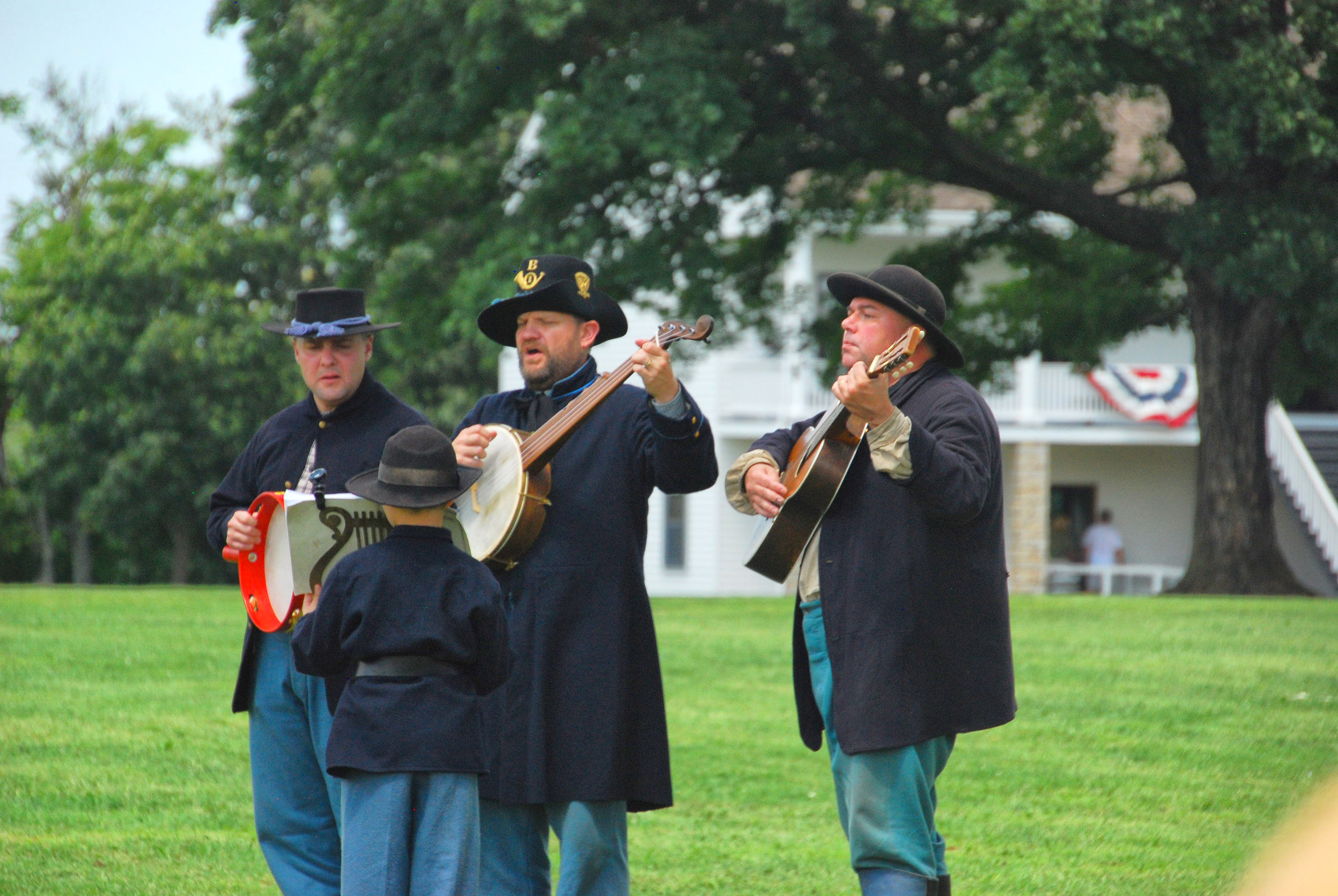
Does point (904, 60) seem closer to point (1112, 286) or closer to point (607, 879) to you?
point (1112, 286)

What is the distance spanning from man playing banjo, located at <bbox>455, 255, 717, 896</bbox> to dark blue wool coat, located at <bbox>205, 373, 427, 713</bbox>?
1.79 ft

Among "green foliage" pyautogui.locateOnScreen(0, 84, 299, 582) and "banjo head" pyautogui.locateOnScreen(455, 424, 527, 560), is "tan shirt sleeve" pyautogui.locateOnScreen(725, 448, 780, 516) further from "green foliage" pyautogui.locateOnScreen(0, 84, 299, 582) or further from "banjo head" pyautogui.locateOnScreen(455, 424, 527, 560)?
"green foliage" pyautogui.locateOnScreen(0, 84, 299, 582)

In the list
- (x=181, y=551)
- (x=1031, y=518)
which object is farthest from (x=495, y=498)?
(x=181, y=551)

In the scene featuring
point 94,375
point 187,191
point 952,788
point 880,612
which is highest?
point 187,191

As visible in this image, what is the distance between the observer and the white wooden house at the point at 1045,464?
28.1m

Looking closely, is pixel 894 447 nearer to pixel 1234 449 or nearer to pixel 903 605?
pixel 903 605

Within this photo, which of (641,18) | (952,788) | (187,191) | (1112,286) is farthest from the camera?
(187,191)

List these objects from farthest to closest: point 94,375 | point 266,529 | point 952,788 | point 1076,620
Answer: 1. point 94,375
2. point 1076,620
3. point 952,788
4. point 266,529

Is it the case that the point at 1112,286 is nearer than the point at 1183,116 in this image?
No

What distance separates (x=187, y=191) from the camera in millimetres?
36656

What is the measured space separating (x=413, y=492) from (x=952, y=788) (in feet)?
15.2

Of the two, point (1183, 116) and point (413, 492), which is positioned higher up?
point (1183, 116)

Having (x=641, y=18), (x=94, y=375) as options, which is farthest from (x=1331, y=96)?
(x=94, y=375)

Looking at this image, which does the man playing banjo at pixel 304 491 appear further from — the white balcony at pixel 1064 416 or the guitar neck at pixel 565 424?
the white balcony at pixel 1064 416
